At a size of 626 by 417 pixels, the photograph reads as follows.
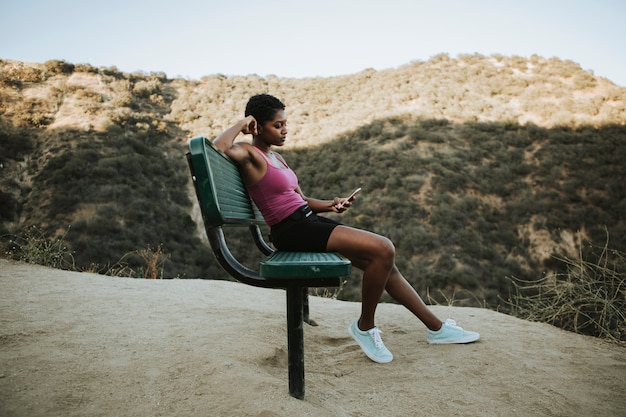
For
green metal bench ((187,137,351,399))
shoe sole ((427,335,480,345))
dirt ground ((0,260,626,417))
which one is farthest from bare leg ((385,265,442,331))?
green metal bench ((187,137,351,399))

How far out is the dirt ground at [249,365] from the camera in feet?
5.46

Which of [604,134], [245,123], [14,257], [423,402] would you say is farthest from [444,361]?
[604,134]

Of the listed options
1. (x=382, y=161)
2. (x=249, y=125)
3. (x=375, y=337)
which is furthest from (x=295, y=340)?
(x=382, y=161)

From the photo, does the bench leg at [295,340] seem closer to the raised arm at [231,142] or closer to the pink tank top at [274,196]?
the pink tank top at [274,196]

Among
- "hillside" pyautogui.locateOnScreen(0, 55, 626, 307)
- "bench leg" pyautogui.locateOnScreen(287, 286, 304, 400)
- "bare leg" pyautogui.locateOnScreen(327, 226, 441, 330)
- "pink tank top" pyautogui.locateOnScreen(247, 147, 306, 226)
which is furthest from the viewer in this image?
"hillside" pyautogui.locateOnScreen(0, 55, 626, 307)

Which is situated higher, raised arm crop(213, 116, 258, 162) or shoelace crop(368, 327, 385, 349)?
raised arm crop(213, 116, 258, 162)

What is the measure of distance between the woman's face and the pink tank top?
23 centimetres

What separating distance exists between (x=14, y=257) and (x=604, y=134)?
23.5m

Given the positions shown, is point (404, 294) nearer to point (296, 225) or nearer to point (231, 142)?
point (296, 225)

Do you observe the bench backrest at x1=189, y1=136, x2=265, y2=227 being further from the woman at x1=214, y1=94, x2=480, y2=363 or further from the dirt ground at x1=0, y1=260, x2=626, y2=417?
the dirt ground at x1=0, y1=260, x2=626, y2=417

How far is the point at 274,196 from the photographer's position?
244cm

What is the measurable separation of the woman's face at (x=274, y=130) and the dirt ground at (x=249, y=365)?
1.32m

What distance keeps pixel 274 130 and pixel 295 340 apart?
141cm

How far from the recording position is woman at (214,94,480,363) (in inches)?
90.5
